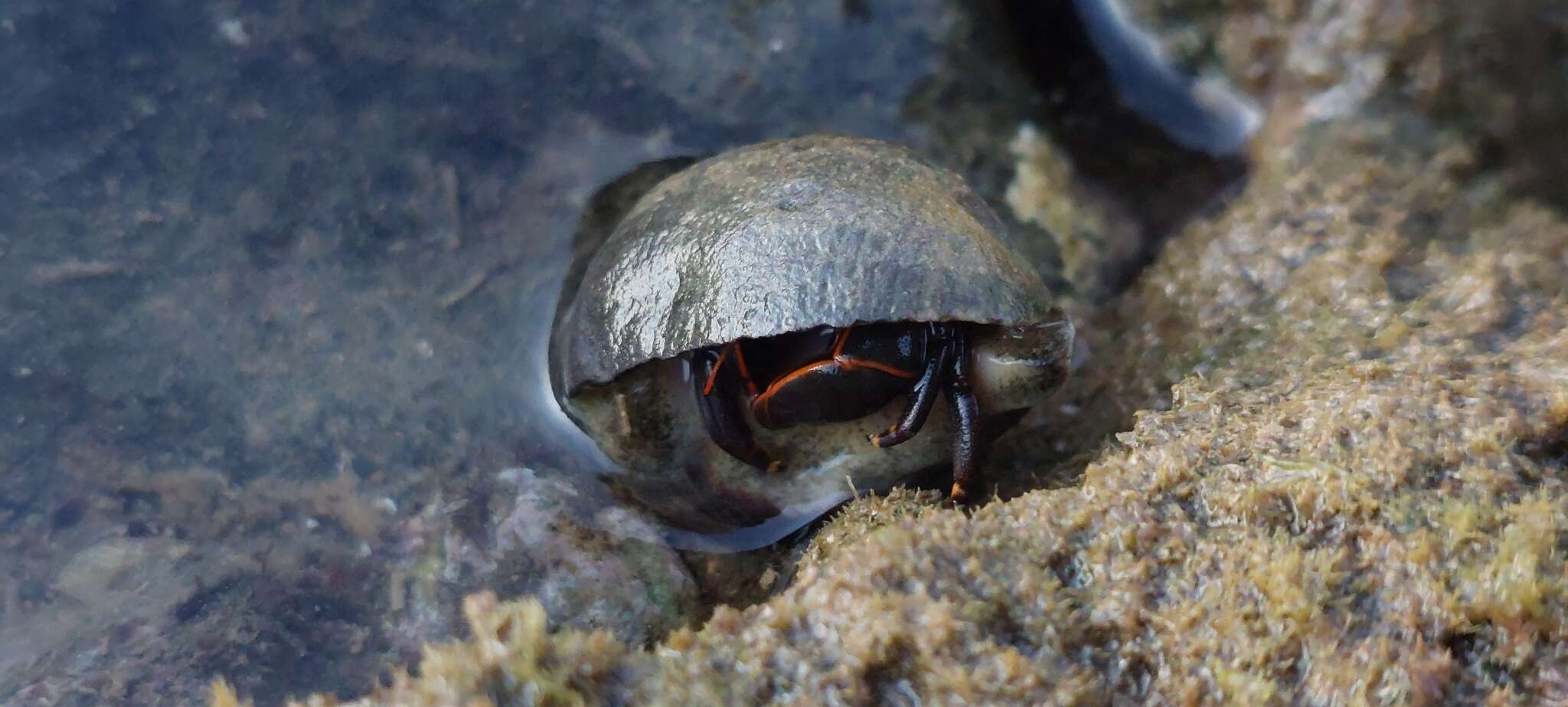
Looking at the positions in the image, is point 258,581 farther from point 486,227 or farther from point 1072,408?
point 1072,408

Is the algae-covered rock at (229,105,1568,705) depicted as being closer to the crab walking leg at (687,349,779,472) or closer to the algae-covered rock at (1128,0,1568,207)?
the crab walking leg at (687,349,779,472)

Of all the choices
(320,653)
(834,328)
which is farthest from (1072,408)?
(320,653)

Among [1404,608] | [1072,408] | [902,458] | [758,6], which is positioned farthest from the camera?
[758,6]

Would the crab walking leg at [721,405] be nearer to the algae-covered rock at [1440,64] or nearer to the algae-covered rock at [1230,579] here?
the algae-covered rock at [1230,579]

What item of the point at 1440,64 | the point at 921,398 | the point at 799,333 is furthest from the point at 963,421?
the point at 1440,64

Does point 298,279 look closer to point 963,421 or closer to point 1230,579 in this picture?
point 963,421

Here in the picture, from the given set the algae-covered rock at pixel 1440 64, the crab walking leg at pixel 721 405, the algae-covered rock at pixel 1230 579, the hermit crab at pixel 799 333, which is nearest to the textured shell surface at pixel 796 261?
the hermit crab at pixel 799 333
